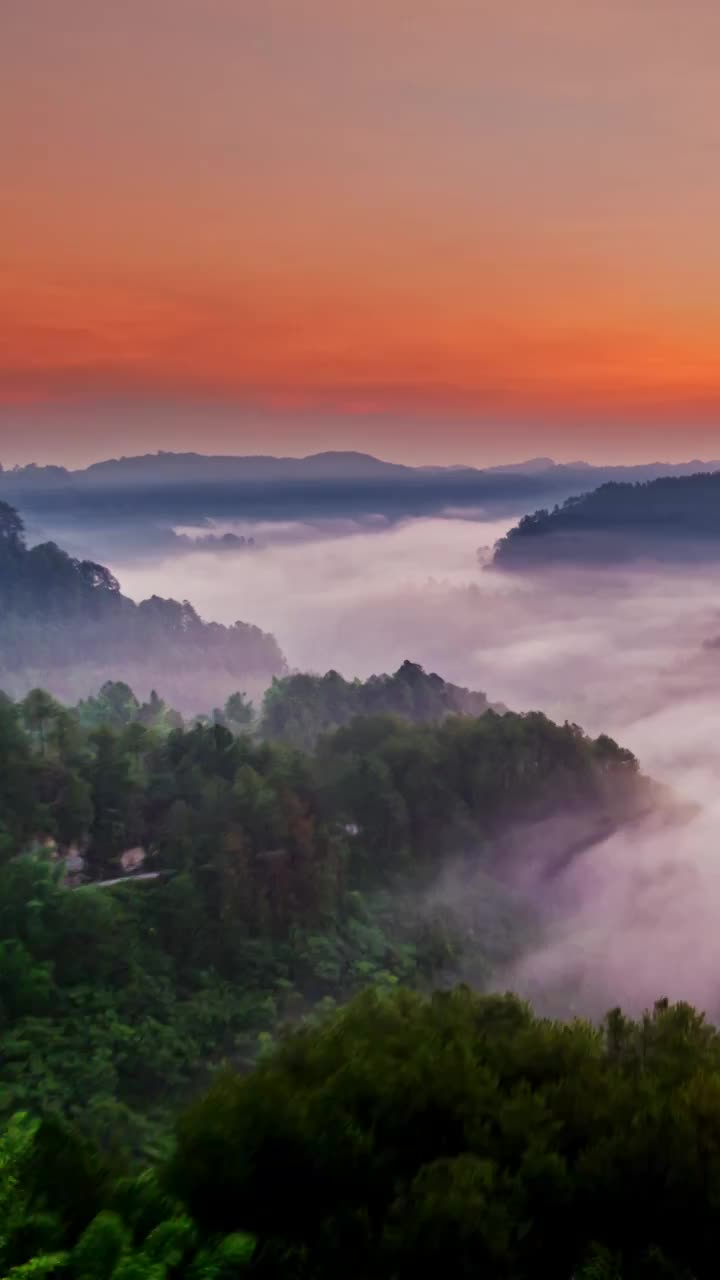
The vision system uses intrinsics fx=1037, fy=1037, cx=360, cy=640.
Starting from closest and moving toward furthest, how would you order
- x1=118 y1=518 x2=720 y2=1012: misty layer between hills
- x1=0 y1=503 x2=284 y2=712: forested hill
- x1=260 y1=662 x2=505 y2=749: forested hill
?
1. x1=118 y1=518 x2=720 y2=1012: misty layer between hills
2. x1=260 y1=662 x2=505 y2=749: forested hill
3. x1=0 y1=503 x2=284 y2=712: forested hill

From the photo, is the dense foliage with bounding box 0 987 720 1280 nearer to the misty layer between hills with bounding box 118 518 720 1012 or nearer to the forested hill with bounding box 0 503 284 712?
the misty layer between hills with bounding box 118 518 720 1012

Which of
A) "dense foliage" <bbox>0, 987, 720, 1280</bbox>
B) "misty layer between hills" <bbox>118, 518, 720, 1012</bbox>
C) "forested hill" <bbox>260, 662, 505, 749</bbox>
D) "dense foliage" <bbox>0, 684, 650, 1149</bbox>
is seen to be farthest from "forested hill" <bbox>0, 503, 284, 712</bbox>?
"dense foliage" <bbox>0, 987, 720, 1280</bbox>

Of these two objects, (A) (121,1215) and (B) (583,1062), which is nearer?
(A) (121,1215)

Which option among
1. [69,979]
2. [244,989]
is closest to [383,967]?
[244,989]

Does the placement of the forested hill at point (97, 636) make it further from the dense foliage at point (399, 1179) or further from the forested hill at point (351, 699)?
the dense foliage at point (399, 1179)

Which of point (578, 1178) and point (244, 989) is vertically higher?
point (578, 1178)

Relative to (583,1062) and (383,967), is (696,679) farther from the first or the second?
(583,1062)

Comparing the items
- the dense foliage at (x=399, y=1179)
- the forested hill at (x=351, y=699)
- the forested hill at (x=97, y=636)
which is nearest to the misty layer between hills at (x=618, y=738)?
→ the forested hill at (x=351, y=699)
